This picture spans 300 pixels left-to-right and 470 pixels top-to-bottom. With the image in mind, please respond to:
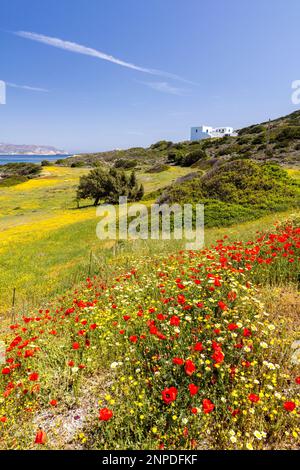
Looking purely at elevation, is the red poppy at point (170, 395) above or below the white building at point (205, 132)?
below

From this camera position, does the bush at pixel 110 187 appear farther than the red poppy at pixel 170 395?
Yes

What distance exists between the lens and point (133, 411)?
321 centimetres

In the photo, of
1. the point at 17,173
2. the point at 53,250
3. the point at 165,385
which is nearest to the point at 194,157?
the point at 53,250

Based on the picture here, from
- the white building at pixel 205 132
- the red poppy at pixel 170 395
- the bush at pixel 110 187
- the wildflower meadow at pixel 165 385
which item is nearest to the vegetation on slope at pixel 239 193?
the wildflower meadow at pixel 165 385

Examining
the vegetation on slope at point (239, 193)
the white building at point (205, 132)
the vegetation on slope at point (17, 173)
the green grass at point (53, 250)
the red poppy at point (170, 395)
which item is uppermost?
the white building at point (205, 132)

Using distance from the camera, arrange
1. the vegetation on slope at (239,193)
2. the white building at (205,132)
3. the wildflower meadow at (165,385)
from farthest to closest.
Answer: the white building at (205,132) < the vegetation on slope at (239,193) < the wildflower meadow at (165,385)

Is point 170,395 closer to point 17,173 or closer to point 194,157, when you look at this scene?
point 194,157

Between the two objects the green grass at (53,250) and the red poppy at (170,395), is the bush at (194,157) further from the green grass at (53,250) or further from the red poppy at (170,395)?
the red poppy at (170,395)

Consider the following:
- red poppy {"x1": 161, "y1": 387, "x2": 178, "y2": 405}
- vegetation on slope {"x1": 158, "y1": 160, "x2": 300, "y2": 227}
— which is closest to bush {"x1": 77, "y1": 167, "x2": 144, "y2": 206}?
vegetation on slope {"x1": 158, "y1": 160, "x2": 300, "y2": 227}

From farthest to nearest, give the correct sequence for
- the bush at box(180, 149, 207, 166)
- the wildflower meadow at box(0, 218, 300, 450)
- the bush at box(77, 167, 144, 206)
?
the bush at box(180, 149, 207, 166) → the bush at box(77, 167, 144, 206) → the wildflower meadow at box(0, 218, 300, 450)

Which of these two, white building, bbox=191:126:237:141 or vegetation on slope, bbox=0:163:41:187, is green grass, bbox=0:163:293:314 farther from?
white building, bbox=191:126:237:141

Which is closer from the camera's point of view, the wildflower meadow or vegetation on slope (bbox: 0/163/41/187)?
the wildflower meadow

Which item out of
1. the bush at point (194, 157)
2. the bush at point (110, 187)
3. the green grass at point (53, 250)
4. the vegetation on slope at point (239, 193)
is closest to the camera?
the green grass at point (53, 250)
